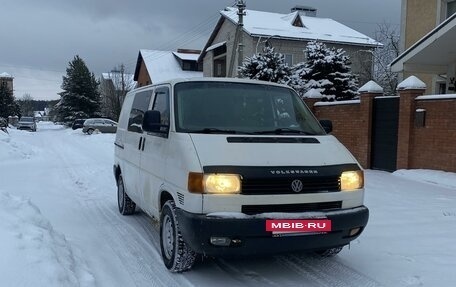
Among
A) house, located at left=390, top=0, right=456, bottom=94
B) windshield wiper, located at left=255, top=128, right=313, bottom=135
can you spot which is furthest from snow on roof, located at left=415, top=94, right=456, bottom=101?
windshield wiper, located at left=255, top=128, right=313, bottom=135

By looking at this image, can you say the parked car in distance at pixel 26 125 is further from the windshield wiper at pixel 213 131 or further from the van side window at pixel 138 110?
the windshield wiper at pixel 213 131

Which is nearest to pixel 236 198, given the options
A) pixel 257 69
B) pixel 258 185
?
pixel 258 185

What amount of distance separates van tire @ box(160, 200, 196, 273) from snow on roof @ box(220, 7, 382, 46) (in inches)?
1257

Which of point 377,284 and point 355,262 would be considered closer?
point 377,284

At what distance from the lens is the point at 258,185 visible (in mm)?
4191

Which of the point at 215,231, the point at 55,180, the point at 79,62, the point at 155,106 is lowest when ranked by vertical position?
the point at 55,180

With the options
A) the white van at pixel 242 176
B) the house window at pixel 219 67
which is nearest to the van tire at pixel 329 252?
the white van at pixel 242 176

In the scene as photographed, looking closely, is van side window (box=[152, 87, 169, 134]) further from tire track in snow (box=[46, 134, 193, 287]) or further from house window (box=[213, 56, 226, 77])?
house window (box=[213, 56, 226, 77])

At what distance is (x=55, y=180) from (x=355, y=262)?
833cm

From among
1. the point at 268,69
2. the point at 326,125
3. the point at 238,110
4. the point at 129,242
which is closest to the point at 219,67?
the point at 268,69

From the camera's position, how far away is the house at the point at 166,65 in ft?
177

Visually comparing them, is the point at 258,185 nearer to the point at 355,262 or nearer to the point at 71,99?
the point at 355,262

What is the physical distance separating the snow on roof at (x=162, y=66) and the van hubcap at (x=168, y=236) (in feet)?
157

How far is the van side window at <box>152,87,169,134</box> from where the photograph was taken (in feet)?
17.4
